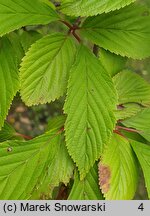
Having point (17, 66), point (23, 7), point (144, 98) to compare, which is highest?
point (23, 7)

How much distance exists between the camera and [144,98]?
1065 mm

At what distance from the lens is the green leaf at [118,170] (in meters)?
0.94

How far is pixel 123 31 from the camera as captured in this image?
97 cm

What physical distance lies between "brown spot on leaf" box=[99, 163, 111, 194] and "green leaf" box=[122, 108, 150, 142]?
155 mm

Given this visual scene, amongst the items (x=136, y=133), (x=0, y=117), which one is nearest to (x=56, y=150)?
(x=0, y=117)

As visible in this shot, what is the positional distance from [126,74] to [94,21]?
0.57 ft

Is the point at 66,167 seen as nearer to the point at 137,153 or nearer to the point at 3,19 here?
the point at 137,153

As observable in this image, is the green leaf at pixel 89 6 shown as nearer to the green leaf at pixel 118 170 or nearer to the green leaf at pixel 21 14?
the green leaf at pixel 21 14

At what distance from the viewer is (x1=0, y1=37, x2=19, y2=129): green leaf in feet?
2.97

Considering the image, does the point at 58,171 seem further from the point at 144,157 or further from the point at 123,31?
the point at 123,31

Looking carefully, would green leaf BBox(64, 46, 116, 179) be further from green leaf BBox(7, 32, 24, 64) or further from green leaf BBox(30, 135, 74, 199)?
green leaf BBox(7, 32, 24, 64)

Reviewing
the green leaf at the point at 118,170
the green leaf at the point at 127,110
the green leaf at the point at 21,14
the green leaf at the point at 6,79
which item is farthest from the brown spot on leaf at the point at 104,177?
the green leaf at the point at 21,14

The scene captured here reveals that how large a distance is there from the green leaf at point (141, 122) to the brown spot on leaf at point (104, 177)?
0.15 m

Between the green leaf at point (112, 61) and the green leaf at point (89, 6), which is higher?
the green leaf at point (89, 6)
